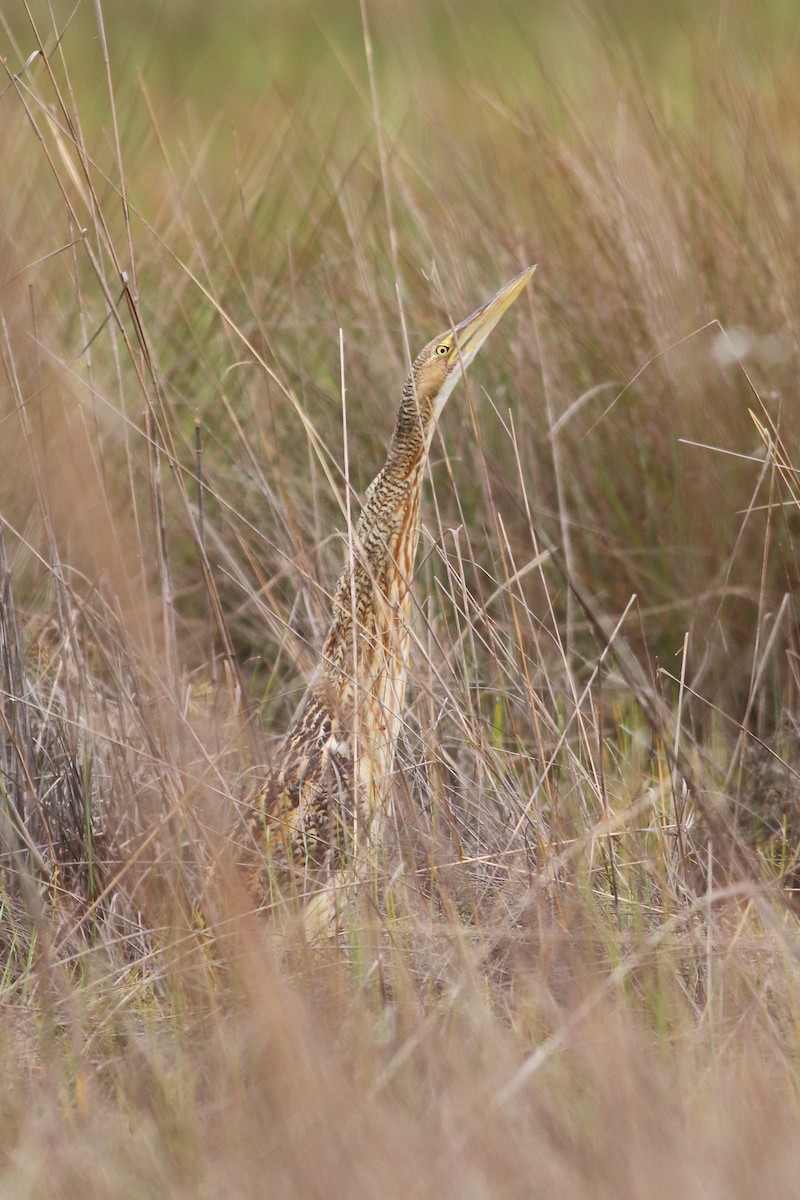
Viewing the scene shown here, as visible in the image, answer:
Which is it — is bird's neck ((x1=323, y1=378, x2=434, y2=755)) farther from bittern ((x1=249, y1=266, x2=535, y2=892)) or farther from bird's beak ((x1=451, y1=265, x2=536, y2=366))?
bird's beak ((x1=451, y1=265, x2=536, y2=366))

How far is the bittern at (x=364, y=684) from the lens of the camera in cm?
226

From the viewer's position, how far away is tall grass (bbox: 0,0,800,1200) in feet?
5.15

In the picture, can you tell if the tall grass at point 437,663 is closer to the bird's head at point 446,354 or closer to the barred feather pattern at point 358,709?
the barred feather pattern at point 358,709

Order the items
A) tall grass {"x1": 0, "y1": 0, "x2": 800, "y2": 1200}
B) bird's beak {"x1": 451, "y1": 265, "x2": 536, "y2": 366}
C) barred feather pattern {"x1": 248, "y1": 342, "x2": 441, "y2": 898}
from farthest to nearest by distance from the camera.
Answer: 1. bird's beak {"x1": 451, "y1": 265, "x2": 536, "y2": 366}
2. barred feather pattern {"x1": 248, "y1": 342, "x2": 441, "y2": 898}
3. tall grass {"x1": 0, "y1": 0, "x2": 800, "y2": 1200}

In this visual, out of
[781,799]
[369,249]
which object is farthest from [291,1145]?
[369,249]

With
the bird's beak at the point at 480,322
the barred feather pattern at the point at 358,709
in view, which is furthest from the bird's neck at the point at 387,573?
the bird's beak at the point at 480,322

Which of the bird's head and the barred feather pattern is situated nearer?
the barred feather pattern

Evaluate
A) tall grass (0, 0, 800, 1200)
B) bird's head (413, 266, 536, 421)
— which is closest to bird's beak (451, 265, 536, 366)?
bird's head (413, 266, 536, 421)

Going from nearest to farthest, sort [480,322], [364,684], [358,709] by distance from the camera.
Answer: [358,709]
[364,684]
[480,322]

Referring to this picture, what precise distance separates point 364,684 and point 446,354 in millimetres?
604

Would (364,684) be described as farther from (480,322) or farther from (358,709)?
(480,322)

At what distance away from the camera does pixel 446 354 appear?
2613 mm

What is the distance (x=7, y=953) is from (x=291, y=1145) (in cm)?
94

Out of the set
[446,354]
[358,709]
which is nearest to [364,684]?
[358,709]
